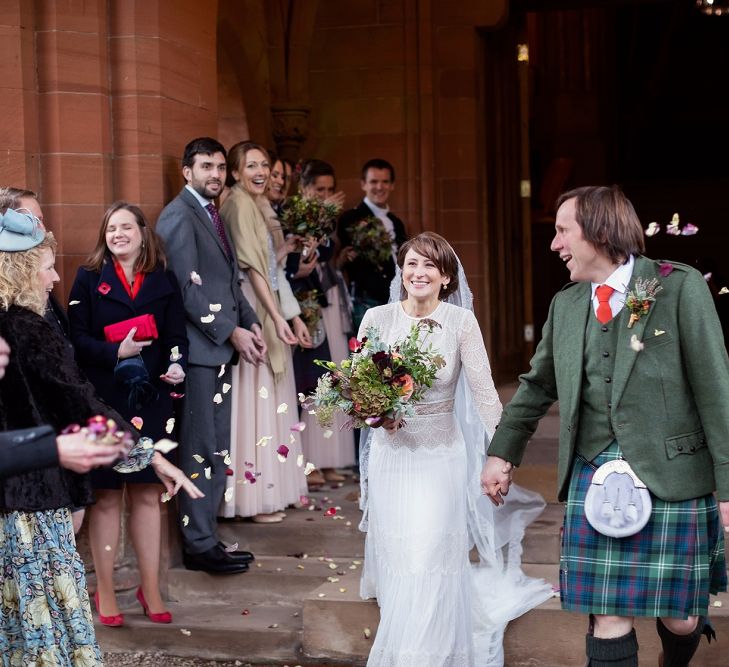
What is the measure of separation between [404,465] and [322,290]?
294 cm

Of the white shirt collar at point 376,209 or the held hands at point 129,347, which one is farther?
the white shirt collar at point 376,209

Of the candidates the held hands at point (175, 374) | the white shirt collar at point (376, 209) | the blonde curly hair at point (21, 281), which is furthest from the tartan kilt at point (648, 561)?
the white shirt collar at point (376, 209)

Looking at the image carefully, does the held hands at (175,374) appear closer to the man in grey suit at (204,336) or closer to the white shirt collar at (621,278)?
the man in grey suit at (204,336)

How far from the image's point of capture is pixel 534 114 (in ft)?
61.9

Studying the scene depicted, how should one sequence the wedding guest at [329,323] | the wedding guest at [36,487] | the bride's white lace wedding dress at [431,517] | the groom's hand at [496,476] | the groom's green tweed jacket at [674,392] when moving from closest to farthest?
the groom's green tweed jacket at [674,392] < the wedding guest at [36,487] < the groom's hand at [496,476] < the bride's white lace wedding dress at [431,517] < the wedding guest at [329,323]

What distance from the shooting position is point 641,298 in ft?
15.0

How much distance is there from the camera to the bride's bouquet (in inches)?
215

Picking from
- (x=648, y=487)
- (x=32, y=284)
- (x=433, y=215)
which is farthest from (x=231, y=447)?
(x=433, y=215)

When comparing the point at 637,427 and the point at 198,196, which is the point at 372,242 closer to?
the point at 198,196

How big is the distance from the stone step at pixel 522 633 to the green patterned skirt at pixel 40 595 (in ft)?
6.10

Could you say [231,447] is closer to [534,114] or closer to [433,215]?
[433,215]

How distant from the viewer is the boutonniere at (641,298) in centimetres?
457

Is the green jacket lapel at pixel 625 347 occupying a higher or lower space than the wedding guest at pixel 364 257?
lower

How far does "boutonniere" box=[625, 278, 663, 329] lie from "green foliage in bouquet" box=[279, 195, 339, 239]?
3.60 m
